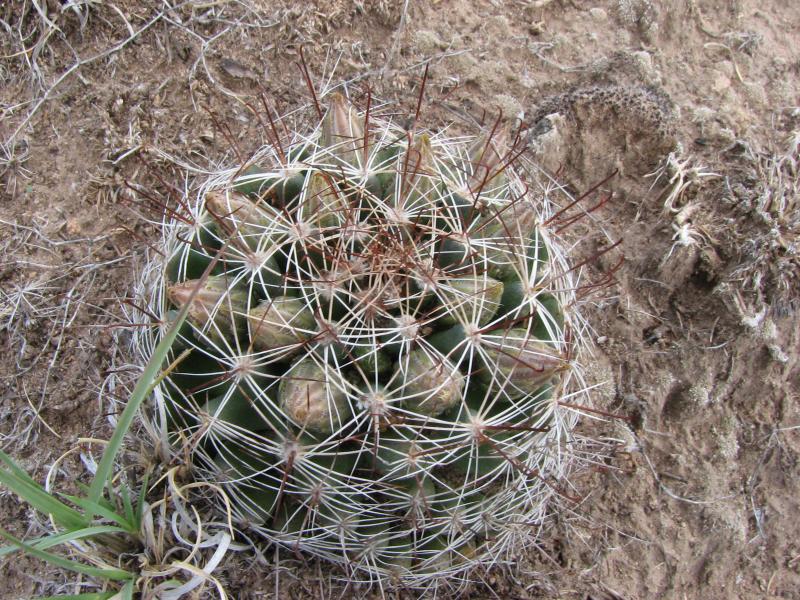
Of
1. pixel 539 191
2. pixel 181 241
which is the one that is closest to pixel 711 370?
pixel 539 191

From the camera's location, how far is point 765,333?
2455 millimetres

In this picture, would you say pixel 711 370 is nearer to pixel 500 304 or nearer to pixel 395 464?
pixel 500 304

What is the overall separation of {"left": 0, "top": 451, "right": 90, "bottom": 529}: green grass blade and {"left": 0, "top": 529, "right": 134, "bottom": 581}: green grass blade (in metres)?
0.08

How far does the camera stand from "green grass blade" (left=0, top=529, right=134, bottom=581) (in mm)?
1362

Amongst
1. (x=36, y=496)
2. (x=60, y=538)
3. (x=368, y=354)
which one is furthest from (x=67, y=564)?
(x=368, y=354)

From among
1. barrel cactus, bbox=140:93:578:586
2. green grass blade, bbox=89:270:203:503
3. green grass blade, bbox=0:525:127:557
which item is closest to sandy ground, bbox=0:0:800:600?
barrel cactus, bbox=140:93:578:586

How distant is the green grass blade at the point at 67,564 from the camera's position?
136cm

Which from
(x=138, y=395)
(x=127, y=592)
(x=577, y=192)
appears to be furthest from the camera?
(x=577, y=192)

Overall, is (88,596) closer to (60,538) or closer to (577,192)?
(60,538)

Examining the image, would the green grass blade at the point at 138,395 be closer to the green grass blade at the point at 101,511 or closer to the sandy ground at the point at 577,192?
the green grass blade at the point at 101,511

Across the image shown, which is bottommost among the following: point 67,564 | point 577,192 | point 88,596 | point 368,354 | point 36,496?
point 577,192

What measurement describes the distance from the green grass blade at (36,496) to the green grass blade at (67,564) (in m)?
0.08

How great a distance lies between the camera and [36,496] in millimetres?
1440

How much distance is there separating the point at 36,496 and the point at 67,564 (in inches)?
6.8
